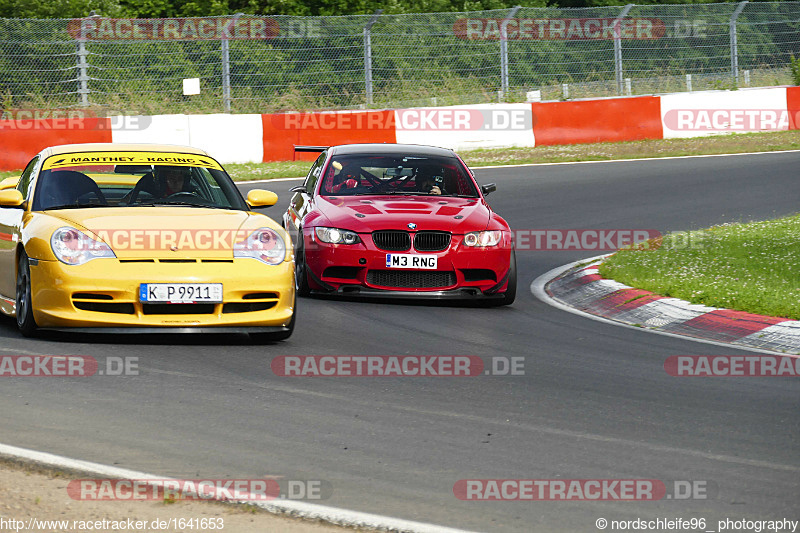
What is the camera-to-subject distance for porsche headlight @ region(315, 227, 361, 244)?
10523 mm

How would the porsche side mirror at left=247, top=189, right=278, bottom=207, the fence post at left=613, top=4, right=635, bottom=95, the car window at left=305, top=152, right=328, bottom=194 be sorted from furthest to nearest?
1. the fence post at left=613, top=4, right=635, bottom=95
2. the car window at left=305, top=152, right=328, bottom=194
3. the porsche side mirror at left=247, top=189, right=278, bottom=207

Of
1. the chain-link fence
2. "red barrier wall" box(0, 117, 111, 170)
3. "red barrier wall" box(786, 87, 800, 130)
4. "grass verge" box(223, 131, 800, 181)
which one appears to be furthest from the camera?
"red barrier wall" box(786, 87, 800, 130)

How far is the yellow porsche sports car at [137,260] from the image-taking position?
7.81m

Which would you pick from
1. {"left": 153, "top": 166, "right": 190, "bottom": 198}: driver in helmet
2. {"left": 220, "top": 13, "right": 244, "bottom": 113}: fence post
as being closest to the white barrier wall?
{"left": 220, "top": 13, "right": 244, "bottom": 113}: fence post

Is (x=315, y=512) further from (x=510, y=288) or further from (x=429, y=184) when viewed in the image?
(x=429, y=184)

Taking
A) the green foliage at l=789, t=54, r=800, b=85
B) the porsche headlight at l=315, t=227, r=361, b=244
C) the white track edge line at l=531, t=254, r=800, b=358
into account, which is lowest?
the white track edge line at l=531, t=254, r=800, b=358

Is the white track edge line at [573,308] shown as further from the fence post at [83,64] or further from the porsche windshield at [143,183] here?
the fence post at [83,64]

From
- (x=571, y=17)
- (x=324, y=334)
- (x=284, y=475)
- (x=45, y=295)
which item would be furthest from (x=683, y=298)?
(x=571, y=17)

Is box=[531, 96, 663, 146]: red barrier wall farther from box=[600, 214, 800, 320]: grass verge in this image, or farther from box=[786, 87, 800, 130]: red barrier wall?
box=[600, 214, 800, 320]: grass verge

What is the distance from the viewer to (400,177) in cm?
1191

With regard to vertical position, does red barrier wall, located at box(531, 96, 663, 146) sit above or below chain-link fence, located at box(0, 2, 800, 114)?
below

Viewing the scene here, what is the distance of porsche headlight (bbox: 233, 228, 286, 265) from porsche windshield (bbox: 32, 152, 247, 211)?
28.9 inches

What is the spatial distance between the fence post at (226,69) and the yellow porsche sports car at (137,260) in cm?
1635

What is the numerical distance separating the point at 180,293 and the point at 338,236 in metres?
2.88
